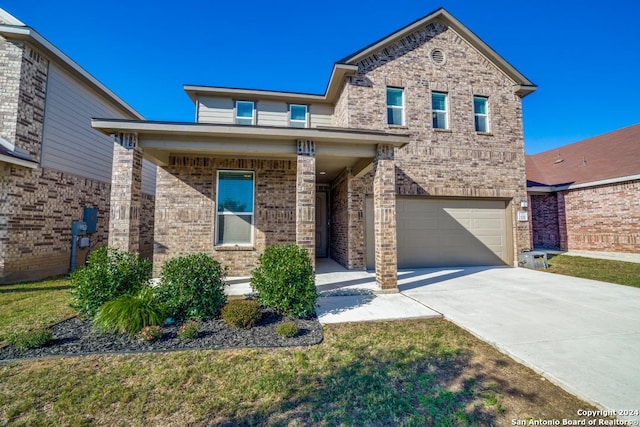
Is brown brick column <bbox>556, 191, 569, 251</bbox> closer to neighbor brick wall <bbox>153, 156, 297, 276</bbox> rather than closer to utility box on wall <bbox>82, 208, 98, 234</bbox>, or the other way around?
neighbor brick wall <bbox>153, 156, 297, 276</bbox>

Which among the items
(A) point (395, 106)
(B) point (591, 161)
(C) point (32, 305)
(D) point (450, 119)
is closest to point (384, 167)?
(A) point (395, 106)

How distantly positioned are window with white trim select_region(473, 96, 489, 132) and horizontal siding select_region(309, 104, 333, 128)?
16.5 feet

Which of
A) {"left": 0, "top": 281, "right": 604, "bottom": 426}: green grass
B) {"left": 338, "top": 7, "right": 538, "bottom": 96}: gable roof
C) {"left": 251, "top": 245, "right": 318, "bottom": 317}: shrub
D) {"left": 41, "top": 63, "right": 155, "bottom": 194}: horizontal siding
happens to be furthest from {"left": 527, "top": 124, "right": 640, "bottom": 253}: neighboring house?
{"left": 41, "top": 63, "right": 155, "bottom": 194}: horizontal siding

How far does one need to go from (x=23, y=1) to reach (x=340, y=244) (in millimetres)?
11224

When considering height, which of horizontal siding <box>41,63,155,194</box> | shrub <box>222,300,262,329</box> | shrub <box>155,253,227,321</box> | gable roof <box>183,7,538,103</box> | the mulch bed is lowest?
the mulch bed

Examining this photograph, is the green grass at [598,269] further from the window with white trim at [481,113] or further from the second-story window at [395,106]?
the second-story window at [395,106]

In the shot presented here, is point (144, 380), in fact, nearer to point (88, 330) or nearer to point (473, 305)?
Answer: point (88, 330)

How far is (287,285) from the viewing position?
4.28m

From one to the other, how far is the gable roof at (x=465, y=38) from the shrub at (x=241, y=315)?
8.25 metres

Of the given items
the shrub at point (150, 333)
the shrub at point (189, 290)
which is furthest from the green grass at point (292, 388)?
the shrub at point (189, 290)

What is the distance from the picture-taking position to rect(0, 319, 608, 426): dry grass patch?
6.85ft

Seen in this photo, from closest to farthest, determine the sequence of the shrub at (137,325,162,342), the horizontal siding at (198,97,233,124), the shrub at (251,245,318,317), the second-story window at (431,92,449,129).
→ the shrub at (137,325,162,342) < the shrub at (251,245,318,317) < the second-story window at (431,92,449,129) < the horizontal siding at (198,97,233,124)

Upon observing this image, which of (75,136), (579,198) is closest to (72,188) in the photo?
(75,136)

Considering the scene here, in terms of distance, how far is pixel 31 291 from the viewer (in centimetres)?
606
